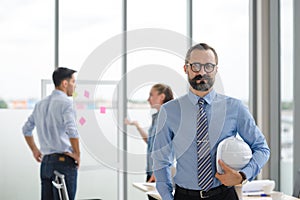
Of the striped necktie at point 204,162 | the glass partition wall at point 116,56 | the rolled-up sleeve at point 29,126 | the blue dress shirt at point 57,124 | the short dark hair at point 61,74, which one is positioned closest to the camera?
the striped necktie at point 204,162

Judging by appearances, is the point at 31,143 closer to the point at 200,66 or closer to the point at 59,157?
the point at 59,157

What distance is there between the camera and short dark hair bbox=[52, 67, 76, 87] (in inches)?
160

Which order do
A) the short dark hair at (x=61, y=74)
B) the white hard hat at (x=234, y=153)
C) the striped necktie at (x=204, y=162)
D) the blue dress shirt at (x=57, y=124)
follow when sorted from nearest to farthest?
the white hard hat at (x=234, y=153) < the striped necktie at (x=204, y=162) < the blue dress shirt at (x=57, y=124) < the short dark hair at (x=61, y=74)

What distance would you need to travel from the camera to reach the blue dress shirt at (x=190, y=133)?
2.36 m

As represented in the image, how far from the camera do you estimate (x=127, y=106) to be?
16.0ft

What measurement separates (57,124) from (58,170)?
373 millimetres

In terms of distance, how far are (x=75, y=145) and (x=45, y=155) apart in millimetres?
284

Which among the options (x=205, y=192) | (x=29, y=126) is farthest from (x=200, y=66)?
(x=29, y=126)

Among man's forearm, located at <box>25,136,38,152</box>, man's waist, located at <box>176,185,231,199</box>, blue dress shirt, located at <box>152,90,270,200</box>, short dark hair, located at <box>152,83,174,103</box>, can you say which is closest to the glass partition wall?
man's forearm, located at <box>25,136,38,152</box>

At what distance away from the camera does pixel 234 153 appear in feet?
7.25

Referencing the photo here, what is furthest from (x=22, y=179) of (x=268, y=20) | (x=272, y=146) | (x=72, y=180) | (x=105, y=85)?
(x=268, y=20)

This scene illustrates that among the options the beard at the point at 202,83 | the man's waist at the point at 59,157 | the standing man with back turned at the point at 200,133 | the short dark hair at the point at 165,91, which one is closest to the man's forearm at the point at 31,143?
the man's waist at the point at 59,157

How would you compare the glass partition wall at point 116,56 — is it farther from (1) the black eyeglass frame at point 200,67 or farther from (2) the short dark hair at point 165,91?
(1) the black eyeglass frame at point 200,67

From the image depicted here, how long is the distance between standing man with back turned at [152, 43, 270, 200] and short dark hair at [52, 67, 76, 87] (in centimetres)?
178
